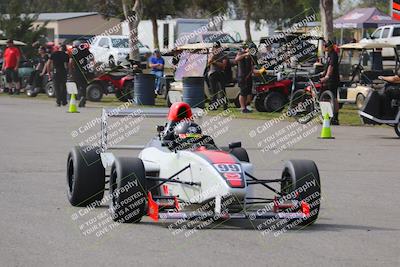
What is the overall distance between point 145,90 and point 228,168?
2079 cm

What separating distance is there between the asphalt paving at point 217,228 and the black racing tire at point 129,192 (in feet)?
0.39

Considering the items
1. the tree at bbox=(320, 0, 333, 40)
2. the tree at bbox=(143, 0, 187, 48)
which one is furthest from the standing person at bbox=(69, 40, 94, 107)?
the tree at bbox=(143, 0, 187, 48)

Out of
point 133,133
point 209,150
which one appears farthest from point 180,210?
point 133,133

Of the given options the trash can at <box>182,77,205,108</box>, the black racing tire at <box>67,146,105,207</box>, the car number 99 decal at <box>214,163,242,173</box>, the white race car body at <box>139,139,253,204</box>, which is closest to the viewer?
the white race car body at <box>139,139,253,204</box>

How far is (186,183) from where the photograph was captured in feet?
32.7

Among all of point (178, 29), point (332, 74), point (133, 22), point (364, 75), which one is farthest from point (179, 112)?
point (178, 29)

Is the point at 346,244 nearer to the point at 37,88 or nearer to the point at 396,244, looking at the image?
the point at 396,244

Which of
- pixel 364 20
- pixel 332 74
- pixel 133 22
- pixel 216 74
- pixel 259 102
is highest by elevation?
pixel 133 22

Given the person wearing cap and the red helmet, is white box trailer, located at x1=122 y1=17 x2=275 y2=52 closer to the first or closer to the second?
the person wearing cap

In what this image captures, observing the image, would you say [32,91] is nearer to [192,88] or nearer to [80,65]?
[80,65]

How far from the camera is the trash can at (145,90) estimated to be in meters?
30.2

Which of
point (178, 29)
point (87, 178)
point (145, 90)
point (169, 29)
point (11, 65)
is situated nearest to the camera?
point (87, 178)

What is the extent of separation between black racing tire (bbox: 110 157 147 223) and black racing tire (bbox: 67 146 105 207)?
0.99m

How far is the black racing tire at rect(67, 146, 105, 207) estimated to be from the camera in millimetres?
10934
